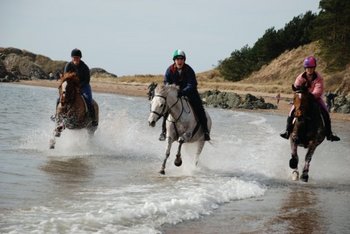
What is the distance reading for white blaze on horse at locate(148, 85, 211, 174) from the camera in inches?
420

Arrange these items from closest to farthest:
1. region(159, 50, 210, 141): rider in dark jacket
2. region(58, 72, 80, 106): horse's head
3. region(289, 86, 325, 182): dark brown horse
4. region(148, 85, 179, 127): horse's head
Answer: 1. region(148, 85, 179, 127): horse's head
2. region(289, 86, 325, 182): dark brown horse
3. region(159, 50, 210, 141): rider in dark jacket
4. region(58, 72, 80, 106): horse's head

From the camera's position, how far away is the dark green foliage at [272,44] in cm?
7438

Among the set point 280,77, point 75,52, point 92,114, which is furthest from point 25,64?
point 92,114

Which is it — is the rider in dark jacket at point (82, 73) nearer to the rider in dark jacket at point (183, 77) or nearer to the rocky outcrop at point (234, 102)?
the rider in dark jacket at point (183, 77)

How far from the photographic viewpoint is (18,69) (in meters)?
116

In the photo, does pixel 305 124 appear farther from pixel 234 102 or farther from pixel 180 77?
pixel 234 102

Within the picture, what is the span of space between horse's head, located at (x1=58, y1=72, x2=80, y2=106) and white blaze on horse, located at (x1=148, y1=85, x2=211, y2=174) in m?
3.39

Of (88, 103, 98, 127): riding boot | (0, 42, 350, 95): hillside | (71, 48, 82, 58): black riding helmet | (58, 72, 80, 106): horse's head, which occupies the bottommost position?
(88, 103, 98, 127): riding boot

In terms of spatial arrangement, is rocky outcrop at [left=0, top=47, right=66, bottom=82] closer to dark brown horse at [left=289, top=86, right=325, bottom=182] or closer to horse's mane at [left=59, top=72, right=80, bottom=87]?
horse's mane at [left=59, top=72, right=80, bottom=87]

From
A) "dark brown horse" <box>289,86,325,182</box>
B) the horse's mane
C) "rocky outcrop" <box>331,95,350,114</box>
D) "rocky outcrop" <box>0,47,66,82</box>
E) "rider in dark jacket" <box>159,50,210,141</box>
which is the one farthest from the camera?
"rocky outcrop" <box>0,47,66,82</box>

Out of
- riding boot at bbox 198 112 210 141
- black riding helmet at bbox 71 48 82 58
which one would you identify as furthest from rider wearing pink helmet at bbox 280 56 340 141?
black riding helmet at bbox 71 48 82 58

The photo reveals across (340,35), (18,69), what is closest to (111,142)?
(340,35)

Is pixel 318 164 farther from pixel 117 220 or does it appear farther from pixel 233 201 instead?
pixel 117 220

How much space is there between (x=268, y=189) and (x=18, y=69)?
11158cm
